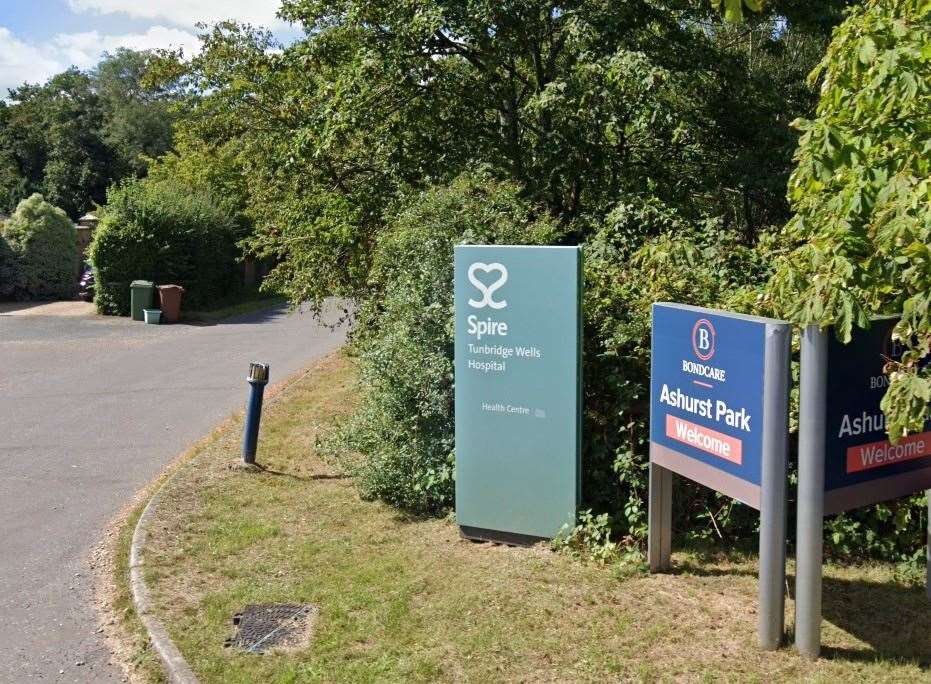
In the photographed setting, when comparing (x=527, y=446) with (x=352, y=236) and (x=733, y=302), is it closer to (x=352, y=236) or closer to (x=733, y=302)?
(x=733, y=302)

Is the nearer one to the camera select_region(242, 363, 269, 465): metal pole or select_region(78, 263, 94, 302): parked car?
select_region(242, 363, 269, 465): metal pole

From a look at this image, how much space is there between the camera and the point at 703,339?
212 inches

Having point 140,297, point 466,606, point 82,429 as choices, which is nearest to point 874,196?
point 466,606

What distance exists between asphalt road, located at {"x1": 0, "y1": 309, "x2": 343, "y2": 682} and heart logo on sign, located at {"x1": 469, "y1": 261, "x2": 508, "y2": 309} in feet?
10.7

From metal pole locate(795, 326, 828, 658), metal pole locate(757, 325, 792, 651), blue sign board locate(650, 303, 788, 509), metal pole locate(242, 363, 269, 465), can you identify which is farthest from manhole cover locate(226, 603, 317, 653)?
metal pole locate(242, 363, 269, 465)

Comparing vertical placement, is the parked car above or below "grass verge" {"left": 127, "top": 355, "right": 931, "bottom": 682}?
above

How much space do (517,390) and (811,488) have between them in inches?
91.5

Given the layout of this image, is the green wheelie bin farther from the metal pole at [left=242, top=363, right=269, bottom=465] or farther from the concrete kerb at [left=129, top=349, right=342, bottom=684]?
the concrete kerb at [left=129, top=349, right=342, bottom=684]

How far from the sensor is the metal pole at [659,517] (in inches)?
233

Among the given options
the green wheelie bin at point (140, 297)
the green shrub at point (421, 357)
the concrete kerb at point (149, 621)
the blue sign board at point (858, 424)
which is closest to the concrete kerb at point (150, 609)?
the concrete kerb at point (149, 621)

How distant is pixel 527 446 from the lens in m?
6.57

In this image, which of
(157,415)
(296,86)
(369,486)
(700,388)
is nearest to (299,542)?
(369,486)

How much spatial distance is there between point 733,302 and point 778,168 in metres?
5.13

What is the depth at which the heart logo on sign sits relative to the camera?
655 centimetres
